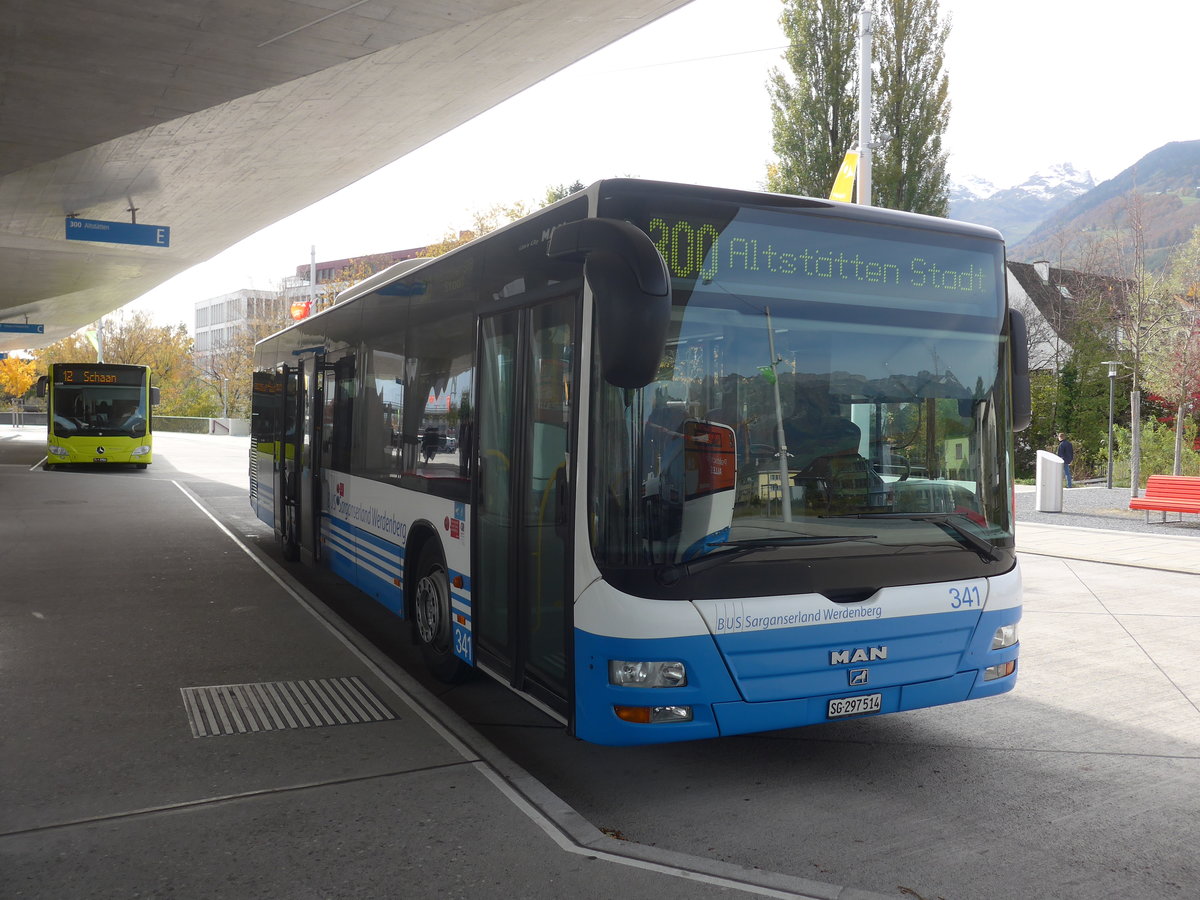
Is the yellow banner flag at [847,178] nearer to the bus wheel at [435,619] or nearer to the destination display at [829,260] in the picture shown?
the destination display at [829,260]

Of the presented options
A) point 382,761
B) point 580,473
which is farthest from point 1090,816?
point 382,761

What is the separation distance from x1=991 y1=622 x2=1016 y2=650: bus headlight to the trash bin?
49.9 feet

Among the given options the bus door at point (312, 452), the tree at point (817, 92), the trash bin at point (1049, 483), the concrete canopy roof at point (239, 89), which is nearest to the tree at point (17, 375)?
the concrete canopy roof at point (239, 89)

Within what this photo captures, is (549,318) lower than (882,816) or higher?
higher

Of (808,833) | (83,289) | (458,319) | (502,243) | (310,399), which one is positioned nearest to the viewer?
(808,833)

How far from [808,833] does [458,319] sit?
3755mm

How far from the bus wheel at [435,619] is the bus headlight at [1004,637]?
10.7 feet

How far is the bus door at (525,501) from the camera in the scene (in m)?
4.95

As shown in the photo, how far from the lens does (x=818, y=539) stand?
186 inches

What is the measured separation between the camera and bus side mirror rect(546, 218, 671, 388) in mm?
4035

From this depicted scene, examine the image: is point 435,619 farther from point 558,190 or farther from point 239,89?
point 558,190

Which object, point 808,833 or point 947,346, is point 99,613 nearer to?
point 808,833

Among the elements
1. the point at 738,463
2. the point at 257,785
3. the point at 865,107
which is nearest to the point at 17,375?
the point at 865,107

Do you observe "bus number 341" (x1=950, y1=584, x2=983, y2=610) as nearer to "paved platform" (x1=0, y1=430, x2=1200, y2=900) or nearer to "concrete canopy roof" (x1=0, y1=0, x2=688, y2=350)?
"paved platform" (x1=0, y1=430, x2=1200, y2=900)
